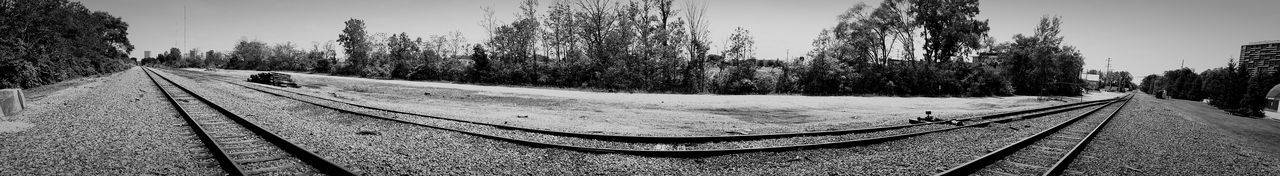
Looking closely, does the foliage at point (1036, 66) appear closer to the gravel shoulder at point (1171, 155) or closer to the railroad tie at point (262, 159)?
the gravel shoulder at point (1171, 155)

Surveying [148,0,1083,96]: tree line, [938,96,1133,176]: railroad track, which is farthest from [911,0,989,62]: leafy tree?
[938,96,1133,176]: railroad track

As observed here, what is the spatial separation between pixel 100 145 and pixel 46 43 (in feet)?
154

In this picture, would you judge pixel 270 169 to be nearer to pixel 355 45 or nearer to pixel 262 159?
pixel 262 159

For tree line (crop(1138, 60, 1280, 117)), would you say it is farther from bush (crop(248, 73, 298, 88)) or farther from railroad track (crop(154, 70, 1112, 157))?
bush (crop(248, 73, 298, 88))

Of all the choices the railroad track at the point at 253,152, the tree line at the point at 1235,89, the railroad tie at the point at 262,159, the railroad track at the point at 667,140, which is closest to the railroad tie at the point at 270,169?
the railroad track at the point at 253,152

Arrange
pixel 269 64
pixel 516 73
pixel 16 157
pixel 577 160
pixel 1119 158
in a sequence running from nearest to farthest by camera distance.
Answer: pixel 16 157
pixel 577 160
pixel 1119 158
pixel 516 73
pixel 269 64

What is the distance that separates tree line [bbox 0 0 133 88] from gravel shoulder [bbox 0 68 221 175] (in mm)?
19114

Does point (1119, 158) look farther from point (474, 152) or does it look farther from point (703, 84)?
point (703, 84)

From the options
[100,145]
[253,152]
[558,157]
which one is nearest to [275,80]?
[100,145]

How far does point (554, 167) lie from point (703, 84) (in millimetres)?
25310

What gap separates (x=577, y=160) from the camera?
25.3 ft

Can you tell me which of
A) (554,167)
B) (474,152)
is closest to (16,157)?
(474,152)

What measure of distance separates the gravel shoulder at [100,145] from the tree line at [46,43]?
19114 mm

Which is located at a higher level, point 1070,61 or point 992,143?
point 1070,61
